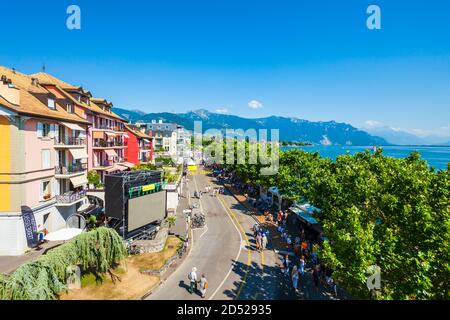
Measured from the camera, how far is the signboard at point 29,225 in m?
23.1

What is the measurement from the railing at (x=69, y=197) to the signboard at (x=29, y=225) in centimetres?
416

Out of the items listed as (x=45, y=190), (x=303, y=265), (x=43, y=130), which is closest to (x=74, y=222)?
(x=45, y=190)

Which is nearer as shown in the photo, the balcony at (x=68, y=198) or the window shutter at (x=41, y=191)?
the window shutter at (x=41, y=191)

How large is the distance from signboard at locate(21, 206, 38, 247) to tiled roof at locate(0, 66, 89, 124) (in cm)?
884

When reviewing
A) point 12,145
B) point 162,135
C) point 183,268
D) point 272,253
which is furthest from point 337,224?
point 162,135

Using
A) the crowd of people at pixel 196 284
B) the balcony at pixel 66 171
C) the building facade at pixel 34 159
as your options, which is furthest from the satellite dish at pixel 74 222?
the crowd of people at pixel 196 284

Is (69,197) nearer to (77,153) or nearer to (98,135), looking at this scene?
(77,153)

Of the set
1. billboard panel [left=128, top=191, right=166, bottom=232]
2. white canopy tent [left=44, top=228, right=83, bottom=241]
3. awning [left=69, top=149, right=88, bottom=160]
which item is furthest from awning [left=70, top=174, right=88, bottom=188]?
billboard panel [left=128, top=191, right=166, bottom=232]

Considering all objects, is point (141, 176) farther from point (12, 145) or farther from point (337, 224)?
point (337, 224)

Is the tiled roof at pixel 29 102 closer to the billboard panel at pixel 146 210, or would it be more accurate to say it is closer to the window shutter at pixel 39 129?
the window shutter at pixel 39 129

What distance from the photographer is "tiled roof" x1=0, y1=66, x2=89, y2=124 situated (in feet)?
74.5

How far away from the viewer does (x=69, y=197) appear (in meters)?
28.5
